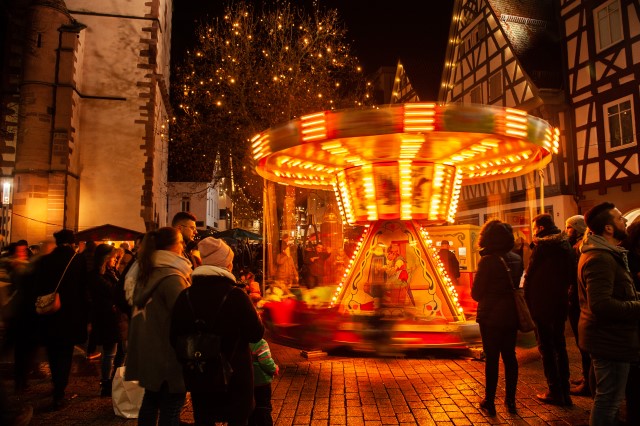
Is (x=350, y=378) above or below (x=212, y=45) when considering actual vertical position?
below

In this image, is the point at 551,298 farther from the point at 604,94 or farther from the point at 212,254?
the point at 604,94

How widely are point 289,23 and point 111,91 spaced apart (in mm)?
9327

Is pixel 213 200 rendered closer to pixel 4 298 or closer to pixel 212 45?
pixel 212 45

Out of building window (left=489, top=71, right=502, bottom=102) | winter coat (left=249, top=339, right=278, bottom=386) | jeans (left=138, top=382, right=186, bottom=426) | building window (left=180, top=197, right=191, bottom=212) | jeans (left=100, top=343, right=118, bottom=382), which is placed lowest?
jeans (left=100, top=343, right=118, bottom=382)

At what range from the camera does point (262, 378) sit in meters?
3.31

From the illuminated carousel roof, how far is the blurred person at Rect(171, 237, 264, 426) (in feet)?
11.9

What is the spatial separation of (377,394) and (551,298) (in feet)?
6.52

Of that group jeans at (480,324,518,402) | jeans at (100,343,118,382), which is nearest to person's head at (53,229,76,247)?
jeans at (100,343,118,382)

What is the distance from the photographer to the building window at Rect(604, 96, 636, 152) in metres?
14.5

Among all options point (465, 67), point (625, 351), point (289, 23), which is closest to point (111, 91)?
point (289, 23)

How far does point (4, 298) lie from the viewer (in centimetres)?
448

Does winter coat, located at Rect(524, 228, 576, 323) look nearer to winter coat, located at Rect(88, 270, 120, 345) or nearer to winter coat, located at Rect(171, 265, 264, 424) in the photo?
winter coat, located at Rect(171, 265, 264, 424)

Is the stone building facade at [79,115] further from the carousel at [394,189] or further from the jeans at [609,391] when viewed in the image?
the jeans at [609,391]

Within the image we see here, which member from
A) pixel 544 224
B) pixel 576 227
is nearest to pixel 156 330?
pixel 544 224
